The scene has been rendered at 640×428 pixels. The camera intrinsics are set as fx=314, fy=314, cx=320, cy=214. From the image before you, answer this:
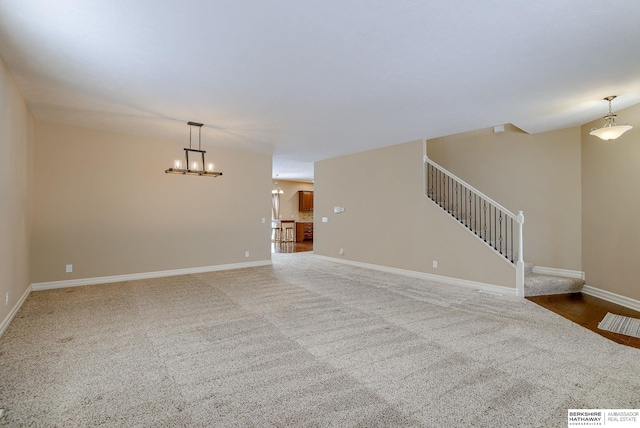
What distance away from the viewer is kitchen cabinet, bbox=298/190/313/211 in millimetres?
13742

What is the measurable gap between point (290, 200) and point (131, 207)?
8195mm

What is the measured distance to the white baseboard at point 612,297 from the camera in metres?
4.26

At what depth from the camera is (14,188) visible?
3732mm

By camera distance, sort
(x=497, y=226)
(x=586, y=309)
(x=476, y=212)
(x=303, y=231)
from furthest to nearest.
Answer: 1. (x=303, y=231)
2. (x=476, y=212)
3. (x=497, y=226)
4. (x=586, y=309)

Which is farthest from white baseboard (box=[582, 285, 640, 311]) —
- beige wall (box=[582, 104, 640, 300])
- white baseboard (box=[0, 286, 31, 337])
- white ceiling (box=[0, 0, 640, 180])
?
white baseboard (box=[0, 286, 31, 337])

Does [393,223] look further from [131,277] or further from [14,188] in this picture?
[14,188]

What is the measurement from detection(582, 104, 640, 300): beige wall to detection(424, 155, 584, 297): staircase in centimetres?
56

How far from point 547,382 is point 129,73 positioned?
4.62 meters

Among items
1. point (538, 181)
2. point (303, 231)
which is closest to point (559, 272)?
point (538, 181)

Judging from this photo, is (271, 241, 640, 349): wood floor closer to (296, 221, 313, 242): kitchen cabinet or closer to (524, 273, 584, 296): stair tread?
(524, 273, 584, 296): stair tread

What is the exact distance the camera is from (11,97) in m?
3.38

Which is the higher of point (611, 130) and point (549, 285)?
point (611, 130)

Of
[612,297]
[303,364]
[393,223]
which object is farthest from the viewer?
[393,223]

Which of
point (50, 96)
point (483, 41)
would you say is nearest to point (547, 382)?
point (483, 41)
